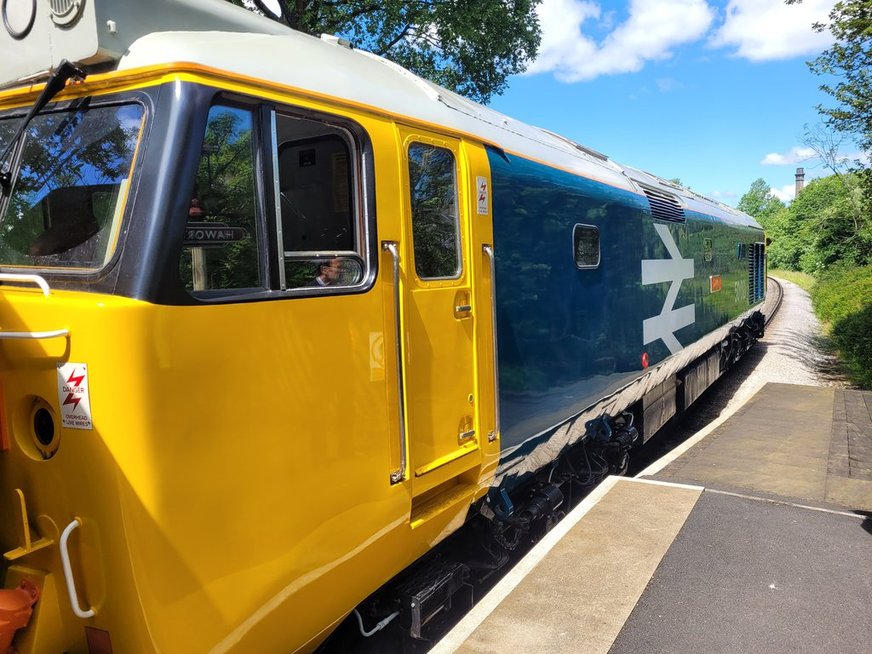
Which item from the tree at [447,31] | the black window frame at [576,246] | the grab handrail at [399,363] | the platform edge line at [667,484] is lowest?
the platform edge line at [667,484]

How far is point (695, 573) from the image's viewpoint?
3814mm

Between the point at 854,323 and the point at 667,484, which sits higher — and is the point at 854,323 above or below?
above

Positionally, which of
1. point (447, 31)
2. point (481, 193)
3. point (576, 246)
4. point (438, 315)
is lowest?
point (438, 315)

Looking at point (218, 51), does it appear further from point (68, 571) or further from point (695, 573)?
point (695, 573)

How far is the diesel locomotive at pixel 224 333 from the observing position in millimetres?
1944

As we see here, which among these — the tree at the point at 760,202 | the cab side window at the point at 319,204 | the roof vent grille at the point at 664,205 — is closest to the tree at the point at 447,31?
the roof vent grille at the point at 664,205

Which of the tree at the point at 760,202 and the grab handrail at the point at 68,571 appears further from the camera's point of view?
the tree at the point at 760,202

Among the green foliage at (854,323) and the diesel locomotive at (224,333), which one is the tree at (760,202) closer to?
the green foliage at (854,323)

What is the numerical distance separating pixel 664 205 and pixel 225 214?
19.8ft

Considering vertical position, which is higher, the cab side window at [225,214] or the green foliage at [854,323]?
the cab side window at [225,214]

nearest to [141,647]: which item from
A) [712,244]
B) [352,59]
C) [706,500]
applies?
[352,59]

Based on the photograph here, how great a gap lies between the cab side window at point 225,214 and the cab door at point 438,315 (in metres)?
0.76

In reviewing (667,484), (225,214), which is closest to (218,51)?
(225,214)

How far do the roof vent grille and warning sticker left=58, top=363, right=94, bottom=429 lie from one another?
5.94 metres
